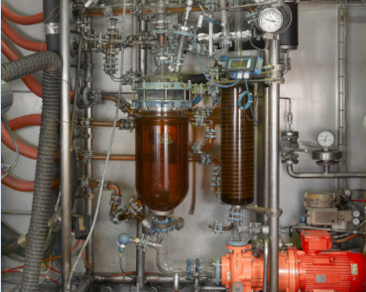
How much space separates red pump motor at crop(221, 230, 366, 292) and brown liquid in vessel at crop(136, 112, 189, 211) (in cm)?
55

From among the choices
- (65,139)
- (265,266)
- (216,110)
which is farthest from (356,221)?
(65,139)

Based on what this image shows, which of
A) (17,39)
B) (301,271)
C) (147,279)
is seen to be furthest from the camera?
(147,279)

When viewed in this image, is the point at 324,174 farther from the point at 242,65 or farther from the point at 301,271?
the point at 242,65

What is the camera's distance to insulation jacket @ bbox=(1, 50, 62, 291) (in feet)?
8.35

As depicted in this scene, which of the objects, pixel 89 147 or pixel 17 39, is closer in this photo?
pixel 17 39

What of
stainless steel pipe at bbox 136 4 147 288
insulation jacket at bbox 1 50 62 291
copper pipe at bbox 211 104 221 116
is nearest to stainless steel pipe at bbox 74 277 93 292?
stainless steel pipe at bbox 136 4 147 288

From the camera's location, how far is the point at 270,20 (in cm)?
249

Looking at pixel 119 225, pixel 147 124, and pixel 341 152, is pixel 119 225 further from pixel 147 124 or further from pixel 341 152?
pixel 341 152

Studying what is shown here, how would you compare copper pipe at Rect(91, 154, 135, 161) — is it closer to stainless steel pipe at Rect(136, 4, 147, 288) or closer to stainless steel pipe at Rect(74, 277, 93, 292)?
stainless steel pipe at Rect(136, 4, 147, 288)

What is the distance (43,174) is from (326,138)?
6.92 feet

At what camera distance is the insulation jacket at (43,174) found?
2.54 m

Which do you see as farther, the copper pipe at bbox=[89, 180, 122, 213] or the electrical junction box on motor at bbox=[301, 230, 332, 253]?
the copper pipe at bbox=[89, 180, 122, 213]

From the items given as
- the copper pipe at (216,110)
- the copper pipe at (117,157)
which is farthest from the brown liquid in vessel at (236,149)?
the copper pipe at (117,157)

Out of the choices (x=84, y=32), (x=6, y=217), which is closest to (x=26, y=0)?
(x=84, y=32)
